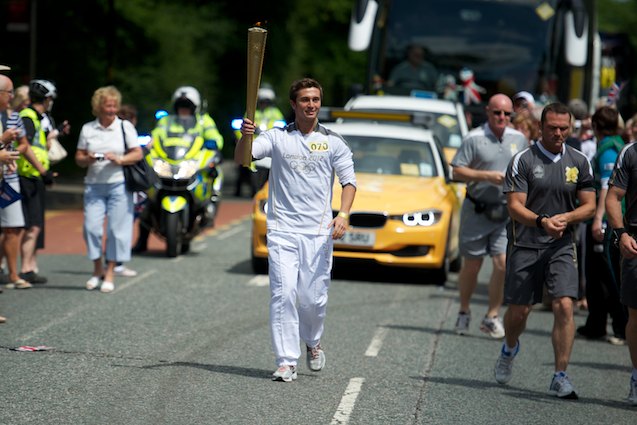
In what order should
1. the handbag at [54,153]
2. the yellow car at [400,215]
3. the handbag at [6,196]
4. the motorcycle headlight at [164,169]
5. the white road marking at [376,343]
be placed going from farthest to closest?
the motorcycle headlight at [164,169]
the yellow car at [400,215]
the handbag at [54,153]
the handbag at [6,196]
the white road marking at [376,343]

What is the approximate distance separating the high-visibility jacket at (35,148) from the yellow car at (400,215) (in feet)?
7.05

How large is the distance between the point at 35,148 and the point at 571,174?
596cm

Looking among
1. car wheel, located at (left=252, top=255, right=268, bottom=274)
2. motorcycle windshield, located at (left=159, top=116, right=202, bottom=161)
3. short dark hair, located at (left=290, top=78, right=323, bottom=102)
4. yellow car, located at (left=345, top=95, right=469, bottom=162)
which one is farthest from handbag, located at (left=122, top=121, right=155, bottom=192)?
yellow car, located at (left=345, top=95, right=469, bottom=162)

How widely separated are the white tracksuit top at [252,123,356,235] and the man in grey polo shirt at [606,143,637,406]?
5.41ft

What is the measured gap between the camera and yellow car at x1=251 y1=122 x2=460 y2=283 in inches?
564

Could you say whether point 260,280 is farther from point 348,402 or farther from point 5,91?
point 348,402

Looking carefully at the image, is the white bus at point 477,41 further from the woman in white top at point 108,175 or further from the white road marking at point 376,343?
the white road marking at point 376,343

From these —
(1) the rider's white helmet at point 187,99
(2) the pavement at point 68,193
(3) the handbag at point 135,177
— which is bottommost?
(2) the pavement at point 68,193

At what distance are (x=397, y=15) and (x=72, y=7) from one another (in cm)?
771

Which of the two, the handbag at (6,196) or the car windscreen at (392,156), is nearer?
the handbag at (6,196)

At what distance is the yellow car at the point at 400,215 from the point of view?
14.3m

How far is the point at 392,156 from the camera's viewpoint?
15.7 m

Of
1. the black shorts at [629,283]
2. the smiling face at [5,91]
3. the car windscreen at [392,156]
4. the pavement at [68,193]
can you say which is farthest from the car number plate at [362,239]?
the pavement at [68,193]

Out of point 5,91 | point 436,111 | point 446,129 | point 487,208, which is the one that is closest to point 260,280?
point 487,208
